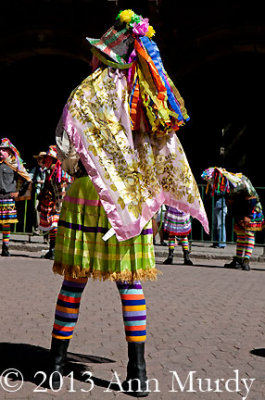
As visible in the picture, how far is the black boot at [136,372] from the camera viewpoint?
3.43 meters

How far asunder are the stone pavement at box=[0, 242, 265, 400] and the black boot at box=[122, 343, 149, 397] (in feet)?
0.24

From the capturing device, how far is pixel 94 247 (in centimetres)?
351

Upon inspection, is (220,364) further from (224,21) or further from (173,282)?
(224,21)

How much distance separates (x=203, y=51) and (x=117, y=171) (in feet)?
42.8

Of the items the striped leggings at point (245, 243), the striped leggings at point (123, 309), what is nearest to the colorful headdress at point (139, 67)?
the striped leggings at point (123, 309)

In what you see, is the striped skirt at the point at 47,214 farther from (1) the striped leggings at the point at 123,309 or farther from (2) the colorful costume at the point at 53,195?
A: (1) the striped leggings at the point at 123,309

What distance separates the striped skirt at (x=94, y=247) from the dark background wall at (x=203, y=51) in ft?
40.2

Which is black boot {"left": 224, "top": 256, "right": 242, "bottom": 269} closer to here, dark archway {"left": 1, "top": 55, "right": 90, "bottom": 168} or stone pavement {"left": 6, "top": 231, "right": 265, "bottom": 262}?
stone pavement {"left": 6, "top": 231, "right": 265, "bottom": 262}

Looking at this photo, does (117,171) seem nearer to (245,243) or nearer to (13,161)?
(245,243)

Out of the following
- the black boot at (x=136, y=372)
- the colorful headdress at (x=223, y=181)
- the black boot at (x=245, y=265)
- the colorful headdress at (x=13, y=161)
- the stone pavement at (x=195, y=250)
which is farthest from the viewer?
the stone pavement at (x=195, y=250)

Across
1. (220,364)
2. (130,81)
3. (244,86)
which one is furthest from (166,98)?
(244,86)

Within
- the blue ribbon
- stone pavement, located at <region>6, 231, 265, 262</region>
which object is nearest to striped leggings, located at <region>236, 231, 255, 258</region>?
stone pavement, located at <region>6, 231, 265, 262</region>

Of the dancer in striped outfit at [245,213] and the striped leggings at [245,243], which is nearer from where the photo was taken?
the dancer in striped outfit at [245,213]

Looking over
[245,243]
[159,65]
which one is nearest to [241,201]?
[245,243]
